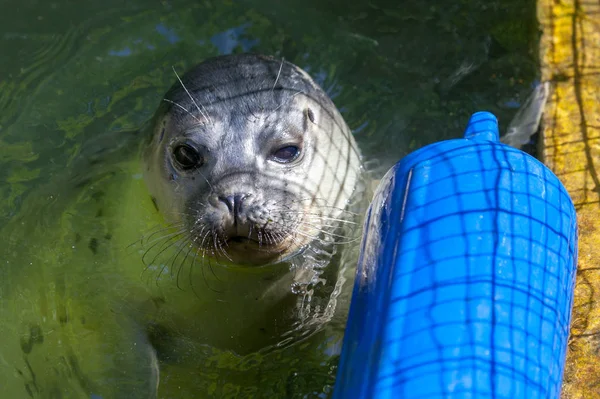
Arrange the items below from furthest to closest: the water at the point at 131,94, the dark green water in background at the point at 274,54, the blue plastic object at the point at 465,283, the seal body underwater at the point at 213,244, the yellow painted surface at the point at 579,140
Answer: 1. the dark green water in background at the point at 274,54
2. the water at the point at 131,94
3. the seal body underwater at the point at 213,244
4. the yellow painted surface at the point at 579,140
5. the blue plastic object at the point at 465,283

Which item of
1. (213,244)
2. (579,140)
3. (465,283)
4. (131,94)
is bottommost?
(465,283)

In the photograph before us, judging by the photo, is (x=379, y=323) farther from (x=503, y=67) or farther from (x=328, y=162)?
(x=503, y=67)

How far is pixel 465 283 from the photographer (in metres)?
2.09

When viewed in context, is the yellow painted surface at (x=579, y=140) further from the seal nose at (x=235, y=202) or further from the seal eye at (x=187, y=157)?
the seal eye at (x=187, y=157)

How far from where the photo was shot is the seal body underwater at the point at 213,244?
10.4 feet

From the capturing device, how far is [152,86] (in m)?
4.84

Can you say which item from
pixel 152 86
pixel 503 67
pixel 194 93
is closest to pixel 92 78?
pixel 152 86

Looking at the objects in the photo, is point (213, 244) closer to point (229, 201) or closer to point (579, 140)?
point (229, 201)

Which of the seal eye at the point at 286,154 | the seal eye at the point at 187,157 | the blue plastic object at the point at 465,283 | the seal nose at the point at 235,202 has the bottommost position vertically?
the blue plastic object at the point at 465,283

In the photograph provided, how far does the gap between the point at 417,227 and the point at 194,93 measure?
1.54m

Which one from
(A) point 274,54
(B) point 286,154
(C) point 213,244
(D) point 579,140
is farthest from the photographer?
(A) point 274,54

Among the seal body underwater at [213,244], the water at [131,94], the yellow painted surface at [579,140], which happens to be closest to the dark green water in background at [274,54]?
the water at [131,94]

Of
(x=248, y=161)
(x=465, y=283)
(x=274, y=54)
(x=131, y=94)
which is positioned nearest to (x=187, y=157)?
(x=248, y=161)

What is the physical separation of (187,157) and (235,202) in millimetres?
505
